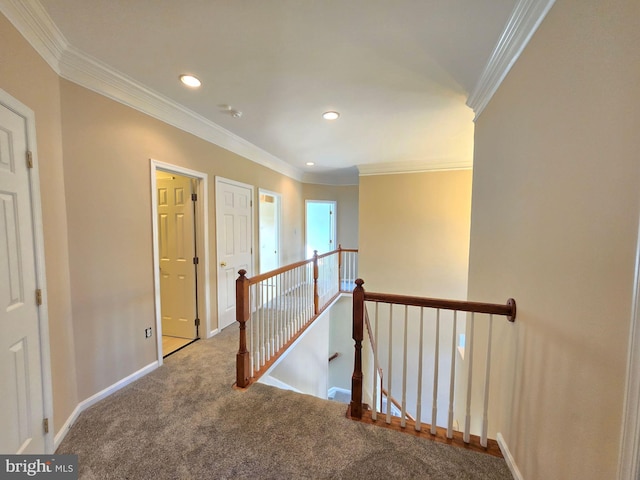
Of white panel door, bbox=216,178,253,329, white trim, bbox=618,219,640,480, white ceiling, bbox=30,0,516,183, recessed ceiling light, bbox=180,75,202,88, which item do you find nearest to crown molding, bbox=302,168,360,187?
white panel door, bbox=216,178,253,329

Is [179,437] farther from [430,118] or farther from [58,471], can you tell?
[430,118]

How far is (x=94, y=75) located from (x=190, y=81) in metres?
0.63

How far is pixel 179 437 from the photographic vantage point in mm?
1646

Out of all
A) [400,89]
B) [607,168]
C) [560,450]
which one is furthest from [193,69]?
[560,450]

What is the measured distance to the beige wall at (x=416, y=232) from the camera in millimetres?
4395

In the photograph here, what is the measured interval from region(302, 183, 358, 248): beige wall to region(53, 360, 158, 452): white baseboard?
4489 mm

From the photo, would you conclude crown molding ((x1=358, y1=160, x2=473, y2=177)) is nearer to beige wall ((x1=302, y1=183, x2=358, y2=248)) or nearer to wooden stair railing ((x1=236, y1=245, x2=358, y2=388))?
beige wall ((x1=302, y1=183, x2=358, y2=248))

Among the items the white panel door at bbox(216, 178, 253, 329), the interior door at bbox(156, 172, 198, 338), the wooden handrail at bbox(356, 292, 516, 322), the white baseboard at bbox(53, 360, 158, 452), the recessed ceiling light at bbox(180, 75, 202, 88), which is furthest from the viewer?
the white panel door at bbox(216, 178, 253, 329)

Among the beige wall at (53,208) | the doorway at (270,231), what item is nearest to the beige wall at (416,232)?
the doorway at (270,231)

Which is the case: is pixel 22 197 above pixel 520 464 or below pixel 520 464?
above

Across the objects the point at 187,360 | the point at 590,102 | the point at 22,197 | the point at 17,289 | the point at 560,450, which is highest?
the point at 590,102

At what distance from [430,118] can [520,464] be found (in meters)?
2.82

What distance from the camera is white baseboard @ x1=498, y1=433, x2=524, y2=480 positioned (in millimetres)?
1361

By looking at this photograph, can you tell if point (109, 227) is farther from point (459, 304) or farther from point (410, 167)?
point (410, 167)
